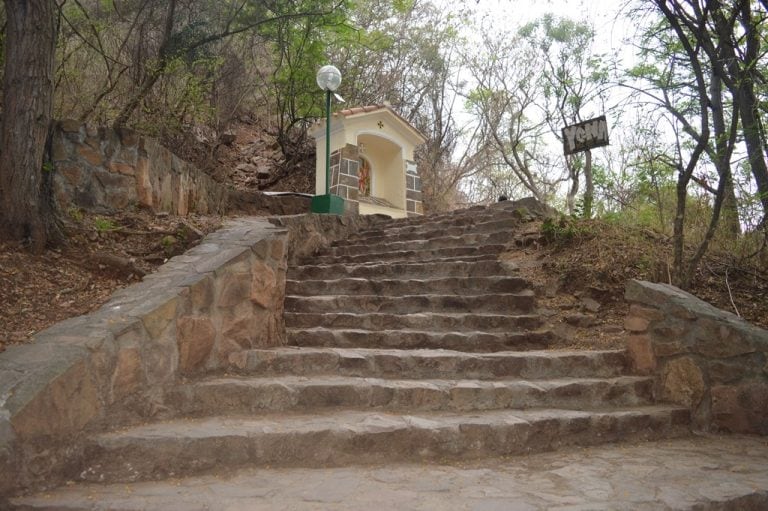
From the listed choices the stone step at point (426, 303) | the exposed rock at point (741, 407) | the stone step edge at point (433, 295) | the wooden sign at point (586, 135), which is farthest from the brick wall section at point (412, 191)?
the exposed rock at point (741, 407)

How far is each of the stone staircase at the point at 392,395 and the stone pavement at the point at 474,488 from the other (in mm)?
81

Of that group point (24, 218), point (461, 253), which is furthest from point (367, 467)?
point (461, 253)

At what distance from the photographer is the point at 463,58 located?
18.0m

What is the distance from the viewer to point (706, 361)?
3.38m

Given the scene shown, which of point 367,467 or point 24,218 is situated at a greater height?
point 24,218

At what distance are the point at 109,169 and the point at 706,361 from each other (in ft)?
17.4

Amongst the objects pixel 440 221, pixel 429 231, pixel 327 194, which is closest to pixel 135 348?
pixel 429 231

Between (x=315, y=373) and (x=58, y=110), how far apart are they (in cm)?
532

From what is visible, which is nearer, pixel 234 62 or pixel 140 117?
pixel 140 117

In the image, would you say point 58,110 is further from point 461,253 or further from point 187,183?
point 461,253

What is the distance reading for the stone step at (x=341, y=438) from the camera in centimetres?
232

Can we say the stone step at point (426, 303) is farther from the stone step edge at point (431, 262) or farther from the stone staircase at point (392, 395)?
the stone step edge at point (431, 262)

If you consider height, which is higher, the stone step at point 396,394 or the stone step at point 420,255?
the stone step at point 420,255

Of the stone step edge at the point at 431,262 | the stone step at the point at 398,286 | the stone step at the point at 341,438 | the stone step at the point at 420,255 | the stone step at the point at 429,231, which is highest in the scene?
the stone step at the point at 429,231
